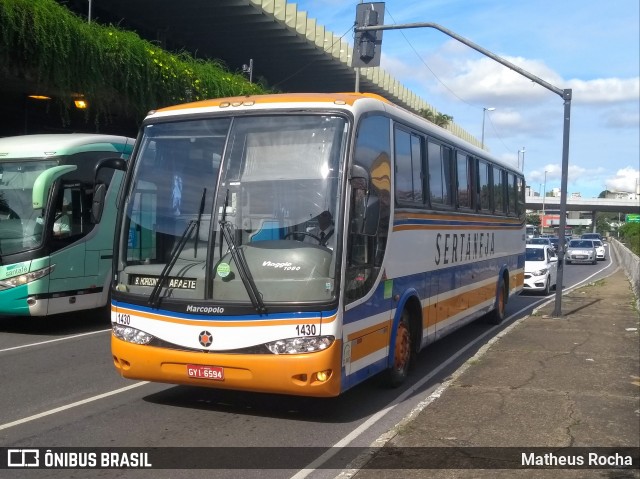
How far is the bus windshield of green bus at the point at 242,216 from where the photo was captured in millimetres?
6621

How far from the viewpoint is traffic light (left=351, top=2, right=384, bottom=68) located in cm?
1636

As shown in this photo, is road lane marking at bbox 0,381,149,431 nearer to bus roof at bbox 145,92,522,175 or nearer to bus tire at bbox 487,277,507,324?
bus roof at bbox 145,92,522,175

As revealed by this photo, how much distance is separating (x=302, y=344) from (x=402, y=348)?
7.99ft

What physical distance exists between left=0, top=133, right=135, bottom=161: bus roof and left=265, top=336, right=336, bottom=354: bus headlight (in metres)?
7.29

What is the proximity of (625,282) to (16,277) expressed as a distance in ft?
78.1

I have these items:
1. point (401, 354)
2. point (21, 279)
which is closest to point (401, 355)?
point (401, 354)

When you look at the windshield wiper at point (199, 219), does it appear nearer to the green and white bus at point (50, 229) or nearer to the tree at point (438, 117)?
the green and white bus at point (50, 229)

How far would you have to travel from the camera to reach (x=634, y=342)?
12.3 metres

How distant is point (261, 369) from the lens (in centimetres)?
651

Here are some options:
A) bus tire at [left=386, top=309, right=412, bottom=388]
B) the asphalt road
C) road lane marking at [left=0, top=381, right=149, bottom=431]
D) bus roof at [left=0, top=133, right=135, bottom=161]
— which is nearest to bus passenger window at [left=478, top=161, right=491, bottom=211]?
the asphalt road

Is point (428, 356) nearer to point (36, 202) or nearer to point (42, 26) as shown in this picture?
point (36, 202)

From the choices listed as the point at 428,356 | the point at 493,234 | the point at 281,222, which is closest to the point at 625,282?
the point at 493,234

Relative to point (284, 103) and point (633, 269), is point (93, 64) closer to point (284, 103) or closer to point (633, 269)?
point (284, 103)

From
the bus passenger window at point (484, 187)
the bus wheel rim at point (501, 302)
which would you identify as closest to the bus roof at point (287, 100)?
the bus passenger window at point (484, 187)
